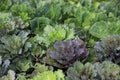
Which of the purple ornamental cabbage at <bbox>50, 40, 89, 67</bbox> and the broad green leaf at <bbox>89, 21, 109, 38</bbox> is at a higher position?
the purple ornamental cabbage at <bbox>50, 40, 89, 67</bbox>

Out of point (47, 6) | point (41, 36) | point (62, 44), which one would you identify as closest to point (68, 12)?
point (47, 6)

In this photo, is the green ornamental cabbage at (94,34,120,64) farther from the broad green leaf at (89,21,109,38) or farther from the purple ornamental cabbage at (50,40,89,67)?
the broad green leaf at (89,21,109,38)

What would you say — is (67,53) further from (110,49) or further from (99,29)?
(99,29)

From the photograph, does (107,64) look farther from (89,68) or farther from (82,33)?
(82,33)

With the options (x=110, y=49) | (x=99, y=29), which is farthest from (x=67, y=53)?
(x=99, y=29)

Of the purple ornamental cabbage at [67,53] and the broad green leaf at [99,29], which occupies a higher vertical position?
the purple ornamental cabbage at [67,53]

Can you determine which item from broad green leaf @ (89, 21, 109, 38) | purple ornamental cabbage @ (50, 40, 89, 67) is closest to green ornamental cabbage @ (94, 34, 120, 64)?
purple ornamental cabbage @ (50, 40, 89, 67)

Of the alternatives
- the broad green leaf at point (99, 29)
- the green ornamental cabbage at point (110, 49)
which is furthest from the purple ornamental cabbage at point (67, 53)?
the broad green leaf at point (99, 29)

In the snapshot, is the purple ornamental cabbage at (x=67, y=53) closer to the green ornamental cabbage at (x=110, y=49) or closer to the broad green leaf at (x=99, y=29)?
the green ornamental cabbage at (x=110, y=49)
